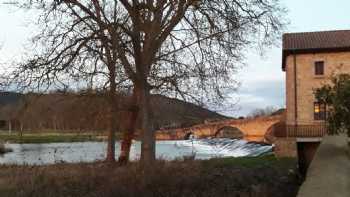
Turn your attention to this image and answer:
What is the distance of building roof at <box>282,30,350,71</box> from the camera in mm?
38625

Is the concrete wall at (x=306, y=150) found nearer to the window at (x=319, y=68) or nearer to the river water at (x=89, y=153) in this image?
the river water at (x=89, y=153)

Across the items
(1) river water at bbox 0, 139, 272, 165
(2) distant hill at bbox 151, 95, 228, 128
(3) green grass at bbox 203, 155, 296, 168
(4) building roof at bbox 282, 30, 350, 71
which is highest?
(4) building roof at bbox 282, 30, 350, 71

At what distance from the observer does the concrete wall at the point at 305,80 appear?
38.6m

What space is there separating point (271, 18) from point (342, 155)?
8.46m

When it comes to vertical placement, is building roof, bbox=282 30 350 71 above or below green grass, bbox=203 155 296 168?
above

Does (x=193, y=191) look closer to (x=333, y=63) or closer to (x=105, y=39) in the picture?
(x=105, y=39)

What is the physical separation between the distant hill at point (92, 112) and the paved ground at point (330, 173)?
8964 mm

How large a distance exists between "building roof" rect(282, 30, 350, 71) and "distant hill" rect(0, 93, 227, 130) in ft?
78.1

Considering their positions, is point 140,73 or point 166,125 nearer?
point 140,73

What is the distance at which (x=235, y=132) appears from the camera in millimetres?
82562

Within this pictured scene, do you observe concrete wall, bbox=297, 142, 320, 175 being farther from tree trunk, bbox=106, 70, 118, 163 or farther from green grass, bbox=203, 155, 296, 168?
green grass, bbox=203, 155, 296, 168

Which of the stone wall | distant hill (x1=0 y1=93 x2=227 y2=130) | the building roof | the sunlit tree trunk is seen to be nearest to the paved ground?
the sunlit tree trunk

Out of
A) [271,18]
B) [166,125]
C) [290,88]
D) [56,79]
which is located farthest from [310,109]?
[56,79]

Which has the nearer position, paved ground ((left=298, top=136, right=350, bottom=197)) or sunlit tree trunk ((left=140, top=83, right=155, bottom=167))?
paved ground ((left=298, top=136, right=350, bottom=197))
